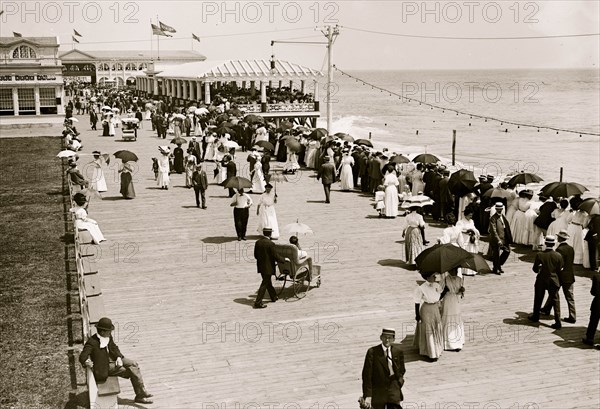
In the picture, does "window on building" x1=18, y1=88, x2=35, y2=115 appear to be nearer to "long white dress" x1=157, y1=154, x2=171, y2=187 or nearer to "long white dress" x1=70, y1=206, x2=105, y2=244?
"long white dress" x1=157, y1=154, x2=171, y2=187

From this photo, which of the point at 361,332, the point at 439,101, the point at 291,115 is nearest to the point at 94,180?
the point at 361,332

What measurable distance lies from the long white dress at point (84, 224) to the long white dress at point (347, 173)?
9.12 metres

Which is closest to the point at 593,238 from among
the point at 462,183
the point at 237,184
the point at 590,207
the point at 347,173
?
the point at 590,207

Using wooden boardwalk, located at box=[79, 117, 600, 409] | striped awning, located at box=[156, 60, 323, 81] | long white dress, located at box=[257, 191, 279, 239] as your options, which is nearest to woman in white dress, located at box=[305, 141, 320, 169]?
wooden boardwalk, located at box=[79, 117, 600, 409]

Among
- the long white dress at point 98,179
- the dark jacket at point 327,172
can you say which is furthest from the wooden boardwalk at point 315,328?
the long white dress at point 98,179

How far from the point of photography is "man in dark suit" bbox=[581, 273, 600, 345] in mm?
10953

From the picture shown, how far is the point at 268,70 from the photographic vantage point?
46562 mm

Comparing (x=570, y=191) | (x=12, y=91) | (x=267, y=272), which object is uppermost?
(x=12, y=91)

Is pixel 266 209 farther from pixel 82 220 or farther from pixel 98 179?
pixel 98 179

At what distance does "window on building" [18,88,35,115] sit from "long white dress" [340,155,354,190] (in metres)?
33.1

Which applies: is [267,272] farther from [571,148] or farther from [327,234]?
[571,148]

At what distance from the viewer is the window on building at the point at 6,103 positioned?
163 feet

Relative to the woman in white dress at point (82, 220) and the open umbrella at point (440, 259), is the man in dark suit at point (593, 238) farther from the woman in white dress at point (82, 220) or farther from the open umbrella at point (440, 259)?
the woman in white dress at point (82, 220)

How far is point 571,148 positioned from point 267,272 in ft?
181
